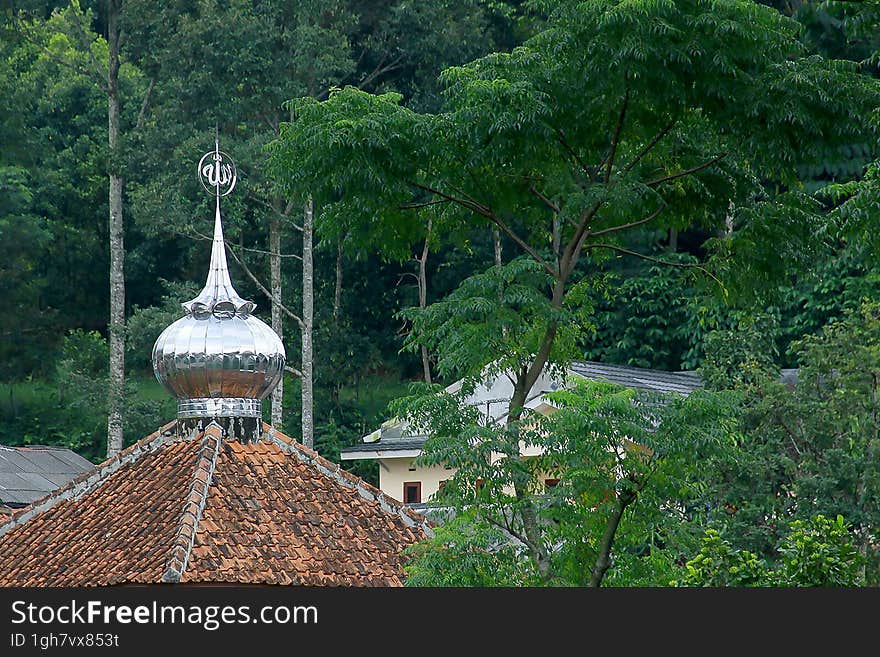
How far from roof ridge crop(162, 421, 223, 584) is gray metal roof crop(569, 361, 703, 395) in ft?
39.4

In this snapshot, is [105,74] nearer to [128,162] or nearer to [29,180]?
[29,180]

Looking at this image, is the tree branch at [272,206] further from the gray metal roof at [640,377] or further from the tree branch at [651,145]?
the tree branch at [651,145]

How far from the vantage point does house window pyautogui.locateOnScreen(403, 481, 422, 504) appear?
38969mm

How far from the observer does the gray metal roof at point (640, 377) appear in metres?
33.0

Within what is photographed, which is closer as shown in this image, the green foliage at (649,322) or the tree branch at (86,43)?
the green foliage at (649,322)

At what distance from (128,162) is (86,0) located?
1704 centimetres

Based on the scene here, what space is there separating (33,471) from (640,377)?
12.2m

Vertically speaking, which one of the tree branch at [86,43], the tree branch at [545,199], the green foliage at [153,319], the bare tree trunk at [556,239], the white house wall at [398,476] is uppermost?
the tree branch at [86,43]

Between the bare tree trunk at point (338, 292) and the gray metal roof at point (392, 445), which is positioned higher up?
the bare tree trunk at point (338, 292)

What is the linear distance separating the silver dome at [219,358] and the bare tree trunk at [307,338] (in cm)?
2398

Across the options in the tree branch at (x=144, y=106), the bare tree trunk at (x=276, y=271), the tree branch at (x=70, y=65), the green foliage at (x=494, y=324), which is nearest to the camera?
the green foliage at (x=494, y=324)

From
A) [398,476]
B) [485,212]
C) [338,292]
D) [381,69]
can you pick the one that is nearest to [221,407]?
[485,212]

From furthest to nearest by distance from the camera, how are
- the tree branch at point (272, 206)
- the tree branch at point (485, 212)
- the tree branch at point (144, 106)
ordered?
the tree branch at point (144, 106) < the tree branch at point (272, 206) < the tree branch at point (485, 212)

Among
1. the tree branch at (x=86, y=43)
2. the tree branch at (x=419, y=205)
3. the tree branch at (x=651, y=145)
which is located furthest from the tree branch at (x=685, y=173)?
the tree branch at (x=86, y=43)
